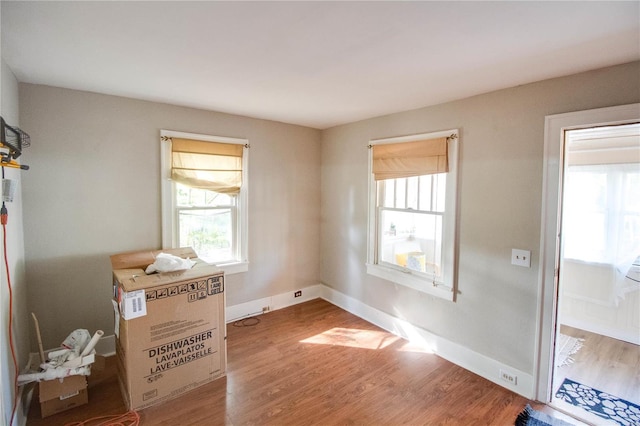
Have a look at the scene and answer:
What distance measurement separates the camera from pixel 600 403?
226 centimetres

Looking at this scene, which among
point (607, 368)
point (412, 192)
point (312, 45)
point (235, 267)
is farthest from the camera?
point (235, 267)

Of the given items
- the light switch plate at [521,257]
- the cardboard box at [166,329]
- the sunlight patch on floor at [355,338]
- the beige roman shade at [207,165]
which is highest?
the beige roman shade at [207,165]

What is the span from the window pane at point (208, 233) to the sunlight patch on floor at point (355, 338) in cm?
140

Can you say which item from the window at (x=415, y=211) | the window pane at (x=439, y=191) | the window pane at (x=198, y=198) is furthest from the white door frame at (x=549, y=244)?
the window pane at (x=198, y=198)

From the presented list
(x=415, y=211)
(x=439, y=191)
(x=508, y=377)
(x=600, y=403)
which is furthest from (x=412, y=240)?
(x=600, y=403)

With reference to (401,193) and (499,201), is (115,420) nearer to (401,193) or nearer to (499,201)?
(401,193)

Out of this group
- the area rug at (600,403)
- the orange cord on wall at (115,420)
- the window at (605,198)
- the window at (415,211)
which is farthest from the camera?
the window at (605,198)

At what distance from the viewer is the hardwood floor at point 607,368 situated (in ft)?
8.08

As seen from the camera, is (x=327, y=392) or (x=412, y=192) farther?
(x=412, y=192)

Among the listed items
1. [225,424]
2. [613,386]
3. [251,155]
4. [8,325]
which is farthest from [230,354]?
[613,386]

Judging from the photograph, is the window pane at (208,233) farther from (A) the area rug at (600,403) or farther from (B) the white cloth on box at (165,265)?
(A) the area rug at (600,403)

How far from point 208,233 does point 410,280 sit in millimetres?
2321

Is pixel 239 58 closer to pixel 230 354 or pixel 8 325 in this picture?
pixel 8 325

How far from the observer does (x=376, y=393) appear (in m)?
2.35
